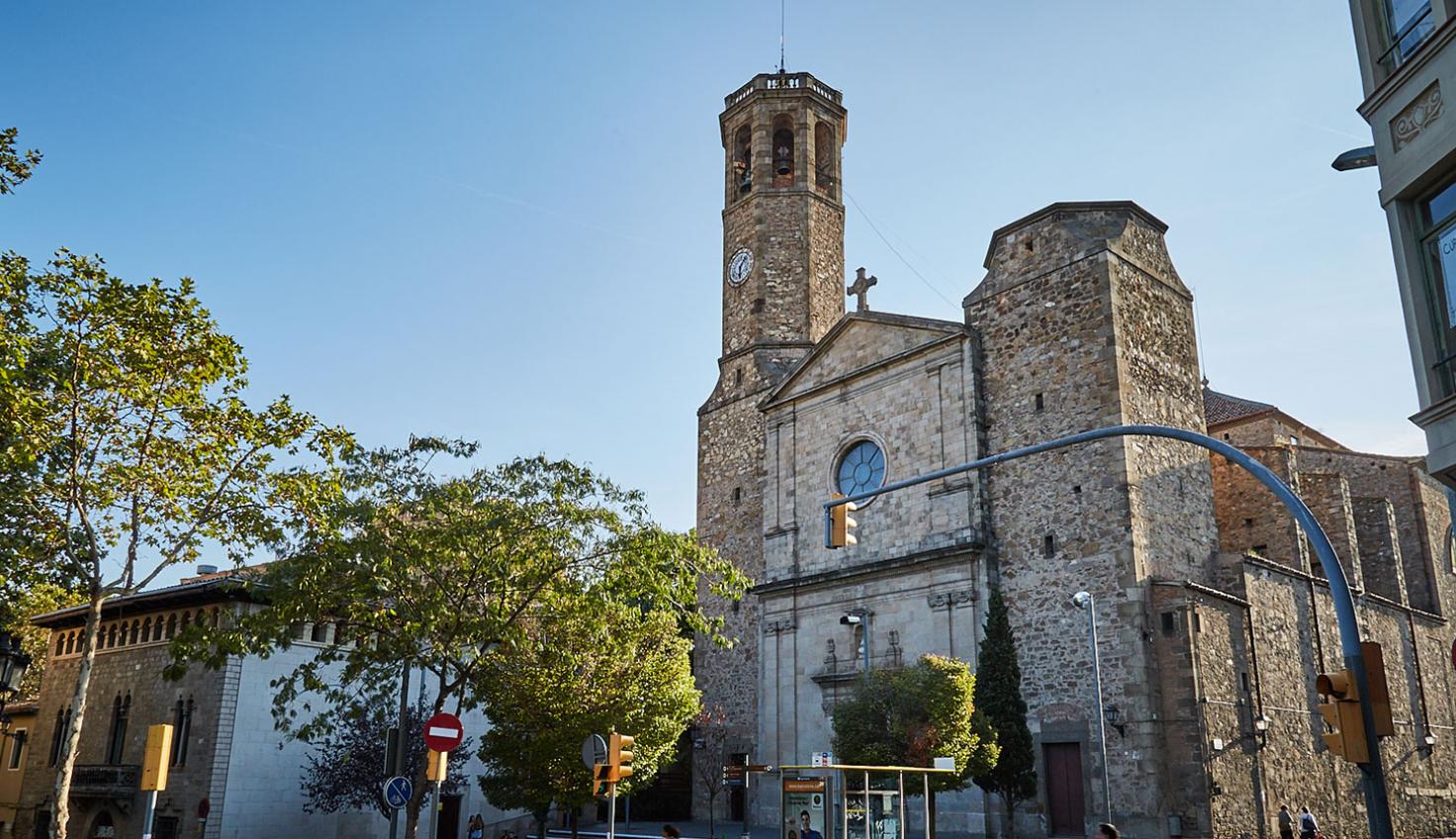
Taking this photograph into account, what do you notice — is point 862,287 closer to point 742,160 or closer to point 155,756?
point 742,160

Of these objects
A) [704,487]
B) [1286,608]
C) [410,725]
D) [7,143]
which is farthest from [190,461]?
[1286,608]

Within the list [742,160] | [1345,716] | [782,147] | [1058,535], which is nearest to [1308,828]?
[1058,535]

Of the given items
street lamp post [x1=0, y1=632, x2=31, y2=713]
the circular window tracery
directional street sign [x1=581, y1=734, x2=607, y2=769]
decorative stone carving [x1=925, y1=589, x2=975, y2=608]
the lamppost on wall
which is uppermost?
the circular window tracery

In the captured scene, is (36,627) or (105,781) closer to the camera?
(105,781)

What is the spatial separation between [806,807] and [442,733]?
294 inches

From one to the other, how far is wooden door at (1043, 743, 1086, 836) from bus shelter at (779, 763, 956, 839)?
21.4ft

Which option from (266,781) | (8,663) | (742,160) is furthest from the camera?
(742,160)

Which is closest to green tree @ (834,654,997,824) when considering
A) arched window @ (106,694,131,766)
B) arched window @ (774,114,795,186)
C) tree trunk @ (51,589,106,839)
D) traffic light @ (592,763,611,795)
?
traffic light @ (592,763,611,795)

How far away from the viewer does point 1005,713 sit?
83.6 ft

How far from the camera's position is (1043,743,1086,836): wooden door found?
2419 cm

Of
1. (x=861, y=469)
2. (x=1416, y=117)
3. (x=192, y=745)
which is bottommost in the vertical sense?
(x=192, y=745)

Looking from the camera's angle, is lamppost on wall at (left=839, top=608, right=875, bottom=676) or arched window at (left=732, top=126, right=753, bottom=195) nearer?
lamppost on wall at (left=839, top=608, right=875, bottom=676)

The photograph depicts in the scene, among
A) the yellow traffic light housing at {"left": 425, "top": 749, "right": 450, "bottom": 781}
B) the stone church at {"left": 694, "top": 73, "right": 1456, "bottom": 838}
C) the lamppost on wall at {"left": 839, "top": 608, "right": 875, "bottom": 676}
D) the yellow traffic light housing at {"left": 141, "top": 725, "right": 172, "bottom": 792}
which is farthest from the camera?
the lamppost on wall at {"left": 839, "top": 608, "right": 875, "bottom": 676}

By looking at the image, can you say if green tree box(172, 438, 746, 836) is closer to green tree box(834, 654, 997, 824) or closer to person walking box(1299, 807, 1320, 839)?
green tree box(834, 654, 997, 824)
